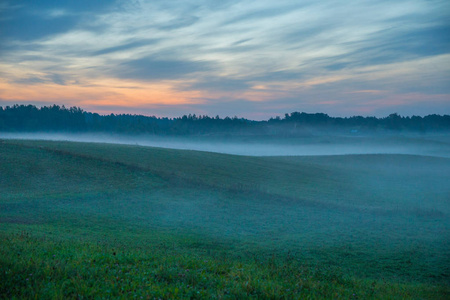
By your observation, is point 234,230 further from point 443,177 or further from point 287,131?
point 287,131

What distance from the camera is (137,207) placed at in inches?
914

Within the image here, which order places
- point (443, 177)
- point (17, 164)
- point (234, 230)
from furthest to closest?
point (443, 177) < point (17, 164) < point (234, 230)

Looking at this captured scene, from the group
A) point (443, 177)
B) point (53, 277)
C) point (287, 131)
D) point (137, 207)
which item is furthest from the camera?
point (287, 131)

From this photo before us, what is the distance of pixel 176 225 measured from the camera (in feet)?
64.3

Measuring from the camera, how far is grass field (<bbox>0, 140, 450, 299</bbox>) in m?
7.66

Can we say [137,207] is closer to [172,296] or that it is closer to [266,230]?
[266,230]

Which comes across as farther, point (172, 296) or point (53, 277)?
point (53, 277)

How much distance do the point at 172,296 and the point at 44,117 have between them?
503 feet

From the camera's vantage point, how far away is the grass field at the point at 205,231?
7656 mm

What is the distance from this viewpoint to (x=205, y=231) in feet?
60.8

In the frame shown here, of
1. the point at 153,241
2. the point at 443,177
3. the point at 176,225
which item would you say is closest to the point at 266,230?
the point at 176,225

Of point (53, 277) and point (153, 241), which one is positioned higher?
point (53, 277)

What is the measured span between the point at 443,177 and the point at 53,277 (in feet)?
195

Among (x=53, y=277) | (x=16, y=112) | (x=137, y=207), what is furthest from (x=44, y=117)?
(x=53, y=277)
